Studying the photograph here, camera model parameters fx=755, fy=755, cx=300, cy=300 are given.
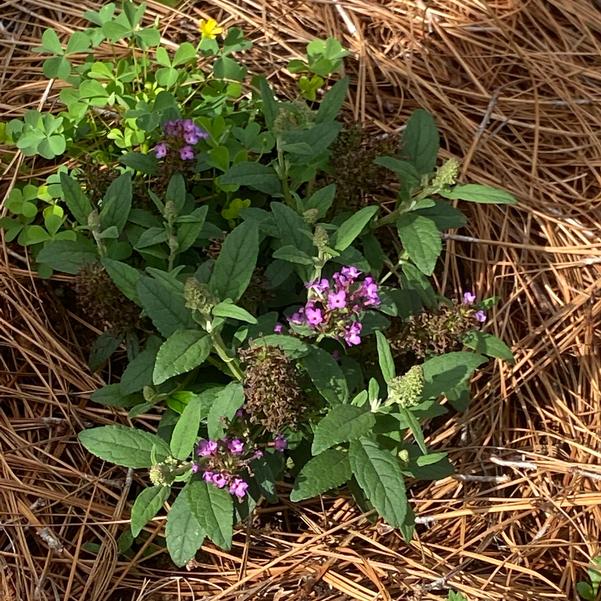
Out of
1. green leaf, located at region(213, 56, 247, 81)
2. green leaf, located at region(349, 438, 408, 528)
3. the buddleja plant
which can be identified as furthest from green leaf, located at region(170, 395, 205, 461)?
green leaf, located at region(213, 56, 247, 81)

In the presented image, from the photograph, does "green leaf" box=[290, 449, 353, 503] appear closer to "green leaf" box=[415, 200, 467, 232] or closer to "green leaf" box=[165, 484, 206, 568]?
"green leaf" box=[165, 484, 206, 568]

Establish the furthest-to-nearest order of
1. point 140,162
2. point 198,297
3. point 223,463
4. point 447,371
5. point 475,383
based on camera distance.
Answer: point 475,383
point 140,162
point 447,371
point 223,463
point 198,297

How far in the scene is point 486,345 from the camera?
2.15 m

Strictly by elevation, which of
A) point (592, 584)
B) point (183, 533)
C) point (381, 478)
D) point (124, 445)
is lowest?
point (592, 584)

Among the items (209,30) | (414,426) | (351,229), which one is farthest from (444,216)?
(209,30)

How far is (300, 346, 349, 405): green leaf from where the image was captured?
75.8 inches

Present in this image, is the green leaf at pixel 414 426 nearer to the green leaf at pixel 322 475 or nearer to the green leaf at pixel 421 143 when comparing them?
the green leaf at pixel 322 475

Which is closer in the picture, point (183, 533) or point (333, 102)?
point (183, 533)

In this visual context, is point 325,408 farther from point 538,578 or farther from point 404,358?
point 538,578

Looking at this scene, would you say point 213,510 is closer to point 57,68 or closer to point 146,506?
point 146,506

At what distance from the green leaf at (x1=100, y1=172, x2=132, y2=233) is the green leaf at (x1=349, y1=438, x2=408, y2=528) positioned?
3.00ft

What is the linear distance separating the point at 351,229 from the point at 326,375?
15.4 inches

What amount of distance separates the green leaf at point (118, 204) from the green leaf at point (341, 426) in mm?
820

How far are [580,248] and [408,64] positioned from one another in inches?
36.8
